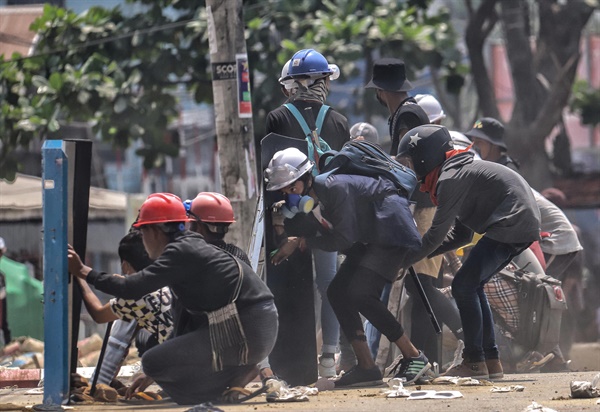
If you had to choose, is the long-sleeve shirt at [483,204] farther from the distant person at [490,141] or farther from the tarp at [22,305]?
the tarp at [22,305]

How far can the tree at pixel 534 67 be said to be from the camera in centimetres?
1981

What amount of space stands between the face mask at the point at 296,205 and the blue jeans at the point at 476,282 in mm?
1026

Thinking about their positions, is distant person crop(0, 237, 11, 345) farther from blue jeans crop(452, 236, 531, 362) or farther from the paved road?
blue jeans crop(452, 236, 531, 362)

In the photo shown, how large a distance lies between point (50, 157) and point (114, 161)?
102 feet

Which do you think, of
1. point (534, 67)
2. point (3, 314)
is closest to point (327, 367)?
point (3, 314)

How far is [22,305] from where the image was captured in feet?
52.0

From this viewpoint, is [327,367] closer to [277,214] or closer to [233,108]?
[277,214]

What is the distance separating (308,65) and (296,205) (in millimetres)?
1087

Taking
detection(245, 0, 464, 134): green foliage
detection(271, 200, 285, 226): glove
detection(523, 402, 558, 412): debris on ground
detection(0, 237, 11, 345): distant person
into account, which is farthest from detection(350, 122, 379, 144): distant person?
detection(0, 237, 11, 345): distant person

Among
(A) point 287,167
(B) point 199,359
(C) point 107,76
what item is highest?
(C) point 107,76

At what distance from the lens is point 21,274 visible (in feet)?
53.1

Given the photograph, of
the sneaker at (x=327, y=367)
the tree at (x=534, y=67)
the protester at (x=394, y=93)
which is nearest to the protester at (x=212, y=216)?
the sneaker at (x=327, y=367)

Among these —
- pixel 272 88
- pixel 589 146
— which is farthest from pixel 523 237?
pixel 589 146

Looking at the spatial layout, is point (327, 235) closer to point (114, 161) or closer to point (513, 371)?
point (513, 371)
